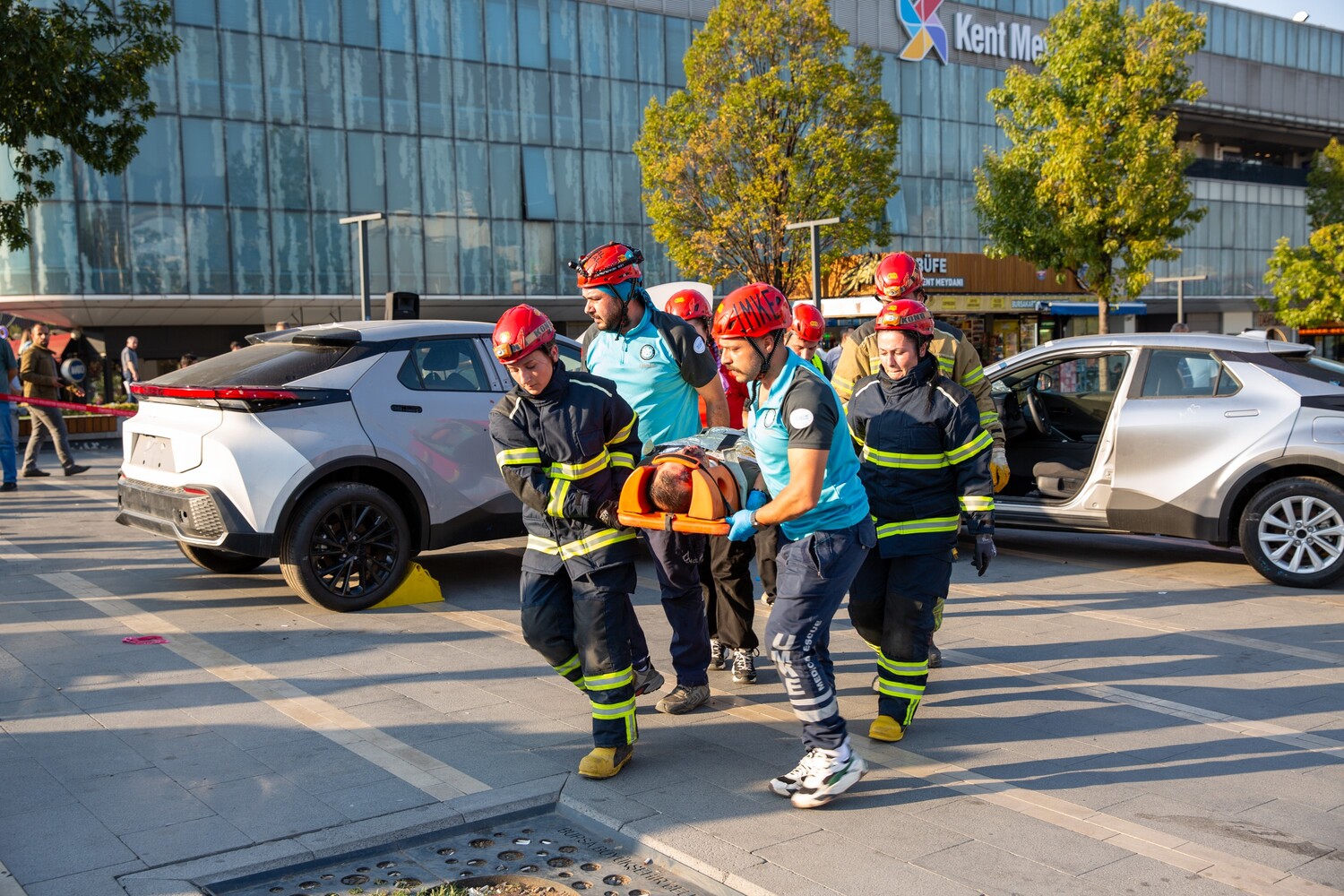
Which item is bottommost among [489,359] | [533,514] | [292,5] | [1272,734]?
[1272,734]

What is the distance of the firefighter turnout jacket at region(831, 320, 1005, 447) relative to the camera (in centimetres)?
597

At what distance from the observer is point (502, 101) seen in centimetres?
3434

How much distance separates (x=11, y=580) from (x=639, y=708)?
511 cm

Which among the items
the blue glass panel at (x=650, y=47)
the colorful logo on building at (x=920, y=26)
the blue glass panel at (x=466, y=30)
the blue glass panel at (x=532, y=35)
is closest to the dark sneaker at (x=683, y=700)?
the blue glass panel at (x=466, y=30)

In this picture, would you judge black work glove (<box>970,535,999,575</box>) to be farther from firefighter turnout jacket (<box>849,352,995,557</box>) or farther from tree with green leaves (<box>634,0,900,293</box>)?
tree with green leaves (<box>634,0,900,293</box>)

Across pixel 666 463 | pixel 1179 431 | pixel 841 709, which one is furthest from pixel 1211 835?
pixel 1179 431

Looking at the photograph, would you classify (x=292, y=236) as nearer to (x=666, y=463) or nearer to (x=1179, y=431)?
(x=1179, y=431)

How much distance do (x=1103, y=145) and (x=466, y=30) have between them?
1890 centimetres

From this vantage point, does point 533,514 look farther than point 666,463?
Yes

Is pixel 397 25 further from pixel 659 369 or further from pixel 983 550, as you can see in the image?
pixel 983 550

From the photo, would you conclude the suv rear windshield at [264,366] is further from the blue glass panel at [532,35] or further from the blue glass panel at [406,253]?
the blue glass panel at [532,35]

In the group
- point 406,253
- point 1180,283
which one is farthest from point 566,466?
point 1180,283

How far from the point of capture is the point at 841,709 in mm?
5512

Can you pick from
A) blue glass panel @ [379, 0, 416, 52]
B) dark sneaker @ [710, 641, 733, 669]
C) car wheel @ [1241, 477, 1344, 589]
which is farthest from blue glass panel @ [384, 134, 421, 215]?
dark sneaker @ [710, 641, 733, 669]
